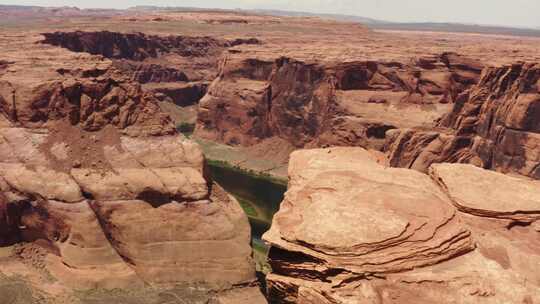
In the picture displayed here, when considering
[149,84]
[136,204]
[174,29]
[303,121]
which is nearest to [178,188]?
[136,204]

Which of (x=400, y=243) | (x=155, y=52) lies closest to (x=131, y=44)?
(x=155, y=52)

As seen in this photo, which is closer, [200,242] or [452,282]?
[452,282]

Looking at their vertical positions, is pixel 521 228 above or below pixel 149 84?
above

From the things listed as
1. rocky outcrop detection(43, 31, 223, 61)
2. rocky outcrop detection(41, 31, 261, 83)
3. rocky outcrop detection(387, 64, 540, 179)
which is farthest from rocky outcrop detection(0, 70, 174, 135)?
rocky outcrop detection(41, 31, 261, 83)

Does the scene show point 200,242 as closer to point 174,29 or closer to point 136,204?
point 136,204

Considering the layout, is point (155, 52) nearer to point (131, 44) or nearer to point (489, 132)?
point (131, 44)

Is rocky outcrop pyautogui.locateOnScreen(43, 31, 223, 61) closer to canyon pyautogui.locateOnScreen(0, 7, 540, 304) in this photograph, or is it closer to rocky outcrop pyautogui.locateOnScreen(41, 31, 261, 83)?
rocky outcrop pyautogui.locateOnScreen(41, 31, 261, 83)

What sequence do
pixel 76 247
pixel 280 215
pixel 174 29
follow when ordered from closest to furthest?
pixel 280 215
pixel 76 247
pixel 174 29
